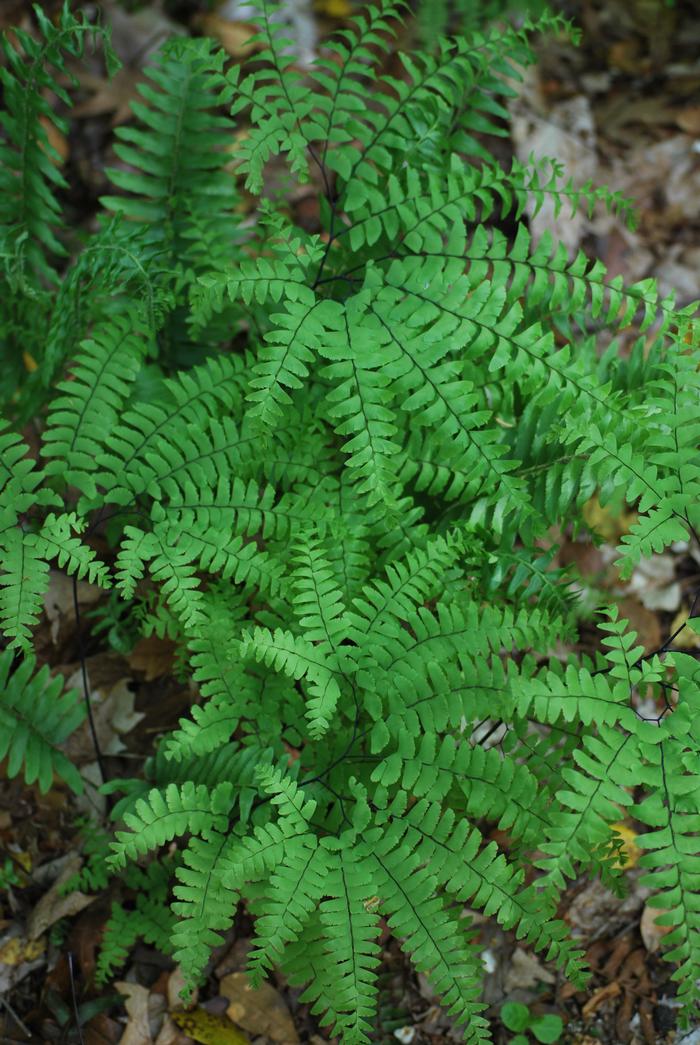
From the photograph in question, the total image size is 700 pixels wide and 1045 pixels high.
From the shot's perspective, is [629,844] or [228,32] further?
[228,32]

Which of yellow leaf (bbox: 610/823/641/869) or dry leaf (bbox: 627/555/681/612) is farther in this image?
dry leaf (bbox: 627/555/681/612)

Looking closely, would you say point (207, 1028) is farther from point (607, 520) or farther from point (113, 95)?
point (113, 95)

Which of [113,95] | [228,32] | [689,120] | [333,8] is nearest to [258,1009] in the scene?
[113,95]

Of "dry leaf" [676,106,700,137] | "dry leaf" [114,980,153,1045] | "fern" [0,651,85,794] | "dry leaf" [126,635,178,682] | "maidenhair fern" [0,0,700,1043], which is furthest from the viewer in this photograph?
"dry leaf" [676,106,700,137]

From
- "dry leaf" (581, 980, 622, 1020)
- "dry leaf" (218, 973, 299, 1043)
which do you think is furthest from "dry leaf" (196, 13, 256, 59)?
"dry leaf" (581, 980, 622, 1020)

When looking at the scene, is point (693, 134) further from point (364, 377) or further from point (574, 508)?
point (364, 377)

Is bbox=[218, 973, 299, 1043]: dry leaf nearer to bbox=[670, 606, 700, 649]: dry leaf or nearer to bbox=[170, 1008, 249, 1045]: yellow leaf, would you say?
bbox=[170, 1008, 249, 1045]: yellow leaf

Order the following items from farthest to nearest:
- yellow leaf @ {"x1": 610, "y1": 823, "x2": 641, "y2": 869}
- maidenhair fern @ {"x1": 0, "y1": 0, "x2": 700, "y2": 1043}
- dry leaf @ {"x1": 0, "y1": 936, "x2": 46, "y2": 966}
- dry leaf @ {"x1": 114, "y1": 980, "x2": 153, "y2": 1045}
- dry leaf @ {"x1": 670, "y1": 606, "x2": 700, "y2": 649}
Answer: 1. dry leaf @ {"x1": 670, "y1": 606, "x2": 700, "y2": 649}
2. yellow leaf @ {"x1": 610, "y1": 823, "x2": 641, "y2": 869}
3. dry leaf @ {"x1": 0, "y1": 936, "x2": 46, "y2": 966}
4. dry leaf @ {"x1": 114, "y1": 980, "x2": 153, "y2": 1045}
5. maidenhair fern @ {"x1": 0, "y1": 0, "x2": 700, "y2": 1043}

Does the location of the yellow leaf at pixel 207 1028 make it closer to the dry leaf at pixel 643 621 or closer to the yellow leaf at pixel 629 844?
the yellow leaf at pixel 629 844
